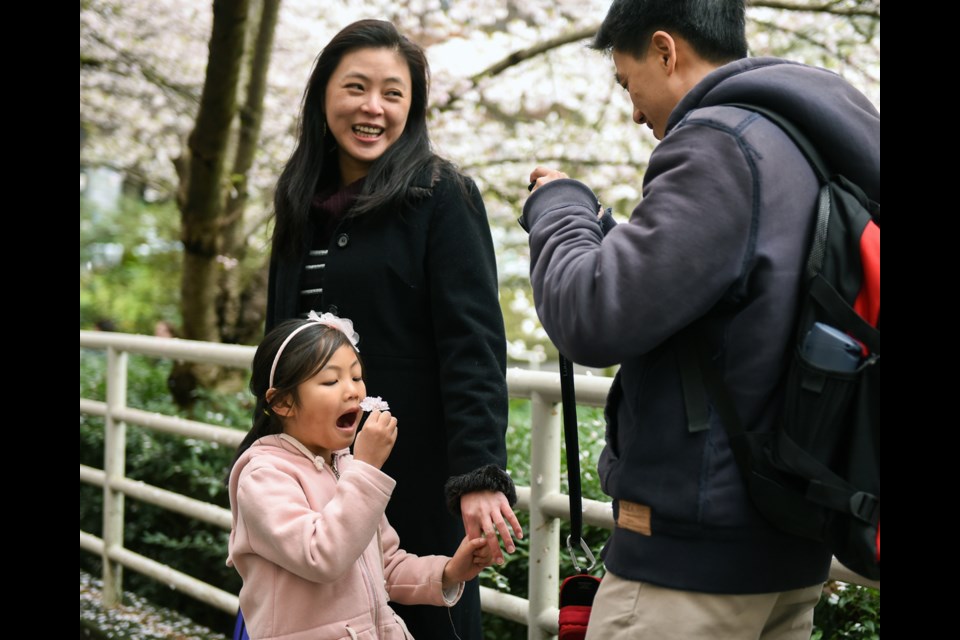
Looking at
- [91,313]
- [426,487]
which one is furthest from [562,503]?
[91,313]

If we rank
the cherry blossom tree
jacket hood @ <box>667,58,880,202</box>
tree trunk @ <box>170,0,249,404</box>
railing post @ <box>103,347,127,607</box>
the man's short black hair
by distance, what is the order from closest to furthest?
jacket hood @ <box>667,58,880,202</box> → the man's short black hair → railing post @ <box>103,347,127,607</box> → tree trunk @ <box>170,0,249,404</box> → the cherry blossom tree

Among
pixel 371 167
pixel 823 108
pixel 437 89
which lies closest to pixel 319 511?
pixel 371 167

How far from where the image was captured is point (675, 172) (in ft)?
4.71

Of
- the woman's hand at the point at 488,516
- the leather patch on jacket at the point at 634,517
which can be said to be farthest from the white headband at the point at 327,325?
the leather patch on jacket at the point at 634,517

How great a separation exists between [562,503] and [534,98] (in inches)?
248

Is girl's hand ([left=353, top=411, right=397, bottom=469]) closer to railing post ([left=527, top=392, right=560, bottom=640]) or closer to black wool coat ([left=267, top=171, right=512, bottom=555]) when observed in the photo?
black wool coat ([left=267, top=171, right=512, bottom=555])

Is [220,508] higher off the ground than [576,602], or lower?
lower

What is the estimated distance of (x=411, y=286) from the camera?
2201 millimetres

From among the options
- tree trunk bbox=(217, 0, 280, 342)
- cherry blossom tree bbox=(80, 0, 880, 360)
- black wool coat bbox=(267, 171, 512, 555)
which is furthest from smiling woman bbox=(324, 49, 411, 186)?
tree trunk bbox=(217, 0, 280, 342)

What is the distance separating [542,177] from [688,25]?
345 millimetres

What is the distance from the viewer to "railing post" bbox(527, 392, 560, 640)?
2.62 metres

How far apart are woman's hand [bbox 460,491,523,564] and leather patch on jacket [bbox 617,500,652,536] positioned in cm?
47

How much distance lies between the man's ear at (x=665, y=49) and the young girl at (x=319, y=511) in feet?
2.66

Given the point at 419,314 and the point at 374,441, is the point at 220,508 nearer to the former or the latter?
the point at 419,314
